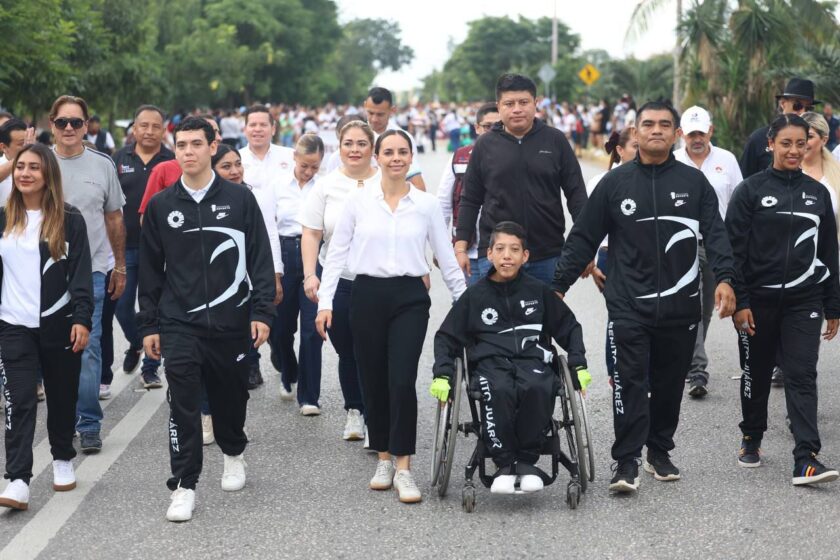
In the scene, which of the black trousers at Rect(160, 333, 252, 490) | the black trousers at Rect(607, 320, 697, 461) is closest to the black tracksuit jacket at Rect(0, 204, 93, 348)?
the black trousers at Rect(160, 333, 252, 490)

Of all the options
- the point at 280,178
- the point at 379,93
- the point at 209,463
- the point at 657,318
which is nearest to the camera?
the point at 657,318

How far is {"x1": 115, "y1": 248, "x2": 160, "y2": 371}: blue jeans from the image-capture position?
9578 mm

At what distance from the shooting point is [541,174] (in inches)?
315

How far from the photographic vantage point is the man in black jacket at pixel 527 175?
26.2 ft

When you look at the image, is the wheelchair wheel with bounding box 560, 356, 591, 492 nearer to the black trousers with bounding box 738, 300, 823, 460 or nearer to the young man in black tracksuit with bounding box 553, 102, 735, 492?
the young man in black tracksuit with bounding box 553, 102, 735, 492

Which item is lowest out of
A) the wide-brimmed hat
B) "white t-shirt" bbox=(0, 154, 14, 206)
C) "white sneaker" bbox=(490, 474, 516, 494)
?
"white sneaker" bbox=(490, 474, 516, 494)

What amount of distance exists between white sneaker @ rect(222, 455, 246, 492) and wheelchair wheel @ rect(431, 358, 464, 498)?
3.45ft

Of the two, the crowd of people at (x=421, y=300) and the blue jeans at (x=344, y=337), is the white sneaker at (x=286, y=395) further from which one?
the crowd of people at (x=421, y=300)

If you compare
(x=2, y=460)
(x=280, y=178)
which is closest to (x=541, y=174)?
(x=280, y=178)

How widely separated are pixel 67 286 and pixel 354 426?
2039 mm

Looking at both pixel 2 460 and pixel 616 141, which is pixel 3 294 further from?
pixel 616 141

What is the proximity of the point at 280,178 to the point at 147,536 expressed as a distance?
141 inches

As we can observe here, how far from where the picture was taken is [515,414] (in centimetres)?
652

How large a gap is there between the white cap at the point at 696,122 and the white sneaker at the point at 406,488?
10.9 feet
